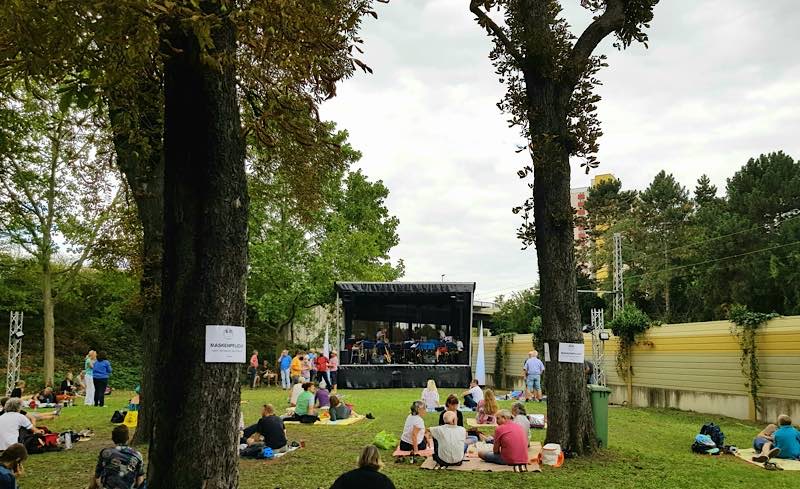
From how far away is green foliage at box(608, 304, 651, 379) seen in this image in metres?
18.3

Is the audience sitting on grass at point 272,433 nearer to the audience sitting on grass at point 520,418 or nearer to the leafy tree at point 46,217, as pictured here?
the audience sitting on grass at point 520,418

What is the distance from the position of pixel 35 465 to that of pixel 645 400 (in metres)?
14.6

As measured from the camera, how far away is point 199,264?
4.93 m

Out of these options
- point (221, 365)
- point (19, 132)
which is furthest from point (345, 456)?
point (19, 132)

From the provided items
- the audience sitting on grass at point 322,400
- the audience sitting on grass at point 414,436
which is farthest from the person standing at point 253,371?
the audience sitting on grass at point 414,436

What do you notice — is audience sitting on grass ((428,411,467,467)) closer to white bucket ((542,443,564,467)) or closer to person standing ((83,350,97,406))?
white bucket ((542,443,564,467))

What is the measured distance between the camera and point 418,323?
26094mm

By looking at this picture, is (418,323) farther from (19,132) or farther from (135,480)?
(135,480)

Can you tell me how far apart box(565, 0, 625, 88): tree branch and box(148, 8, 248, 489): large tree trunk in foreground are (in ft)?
20.0

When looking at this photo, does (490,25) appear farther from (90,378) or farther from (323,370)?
(90,378)

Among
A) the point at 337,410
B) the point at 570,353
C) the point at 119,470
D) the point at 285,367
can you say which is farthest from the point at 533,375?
the point at 119,470

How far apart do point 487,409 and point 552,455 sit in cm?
470

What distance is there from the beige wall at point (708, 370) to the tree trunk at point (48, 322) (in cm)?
1884

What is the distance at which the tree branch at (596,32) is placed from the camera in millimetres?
9805
